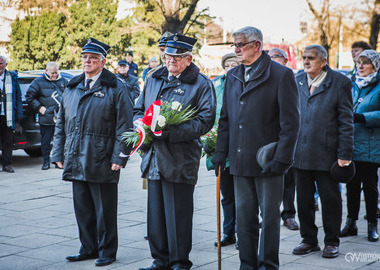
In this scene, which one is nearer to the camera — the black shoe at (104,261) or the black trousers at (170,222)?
the black trousers at (170,222)

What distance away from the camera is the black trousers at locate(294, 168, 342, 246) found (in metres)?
5.93

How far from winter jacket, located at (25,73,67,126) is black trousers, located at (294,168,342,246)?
6.91 meters

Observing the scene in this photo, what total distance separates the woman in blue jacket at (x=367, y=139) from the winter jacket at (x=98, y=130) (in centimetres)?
256

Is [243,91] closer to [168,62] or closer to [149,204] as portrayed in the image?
[168,62]

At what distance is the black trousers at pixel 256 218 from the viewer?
15.8 ft

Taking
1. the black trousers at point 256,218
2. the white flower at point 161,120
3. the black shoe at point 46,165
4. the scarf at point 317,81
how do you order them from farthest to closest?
the black shoe at point 46,165 < the scarf at point 317,81 < the white flower at point 161,120 < the black trousers at point 256,218

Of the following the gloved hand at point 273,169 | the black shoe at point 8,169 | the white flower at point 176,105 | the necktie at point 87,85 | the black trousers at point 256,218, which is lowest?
the black shoe at point 8,169

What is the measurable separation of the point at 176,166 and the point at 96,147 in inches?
34.1

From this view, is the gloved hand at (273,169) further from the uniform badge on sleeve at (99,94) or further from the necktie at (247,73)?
the uniform badge on sleeve at (99,94)

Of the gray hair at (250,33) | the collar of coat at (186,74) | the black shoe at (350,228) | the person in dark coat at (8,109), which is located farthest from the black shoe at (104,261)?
the person in dark coat at (8,109)

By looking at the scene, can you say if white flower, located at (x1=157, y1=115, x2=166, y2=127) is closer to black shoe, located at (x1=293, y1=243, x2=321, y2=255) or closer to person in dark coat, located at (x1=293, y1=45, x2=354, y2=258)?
person in dark coat, located at (x1=293, y1=45, x2=354, y2=258)

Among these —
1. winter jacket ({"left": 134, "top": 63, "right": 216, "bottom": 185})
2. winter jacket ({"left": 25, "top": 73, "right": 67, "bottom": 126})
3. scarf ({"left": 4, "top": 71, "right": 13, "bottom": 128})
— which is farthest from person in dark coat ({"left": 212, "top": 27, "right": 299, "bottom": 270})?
winter jacket ({"left": 25, "top": 73, "right": 67, "bottom": 126})

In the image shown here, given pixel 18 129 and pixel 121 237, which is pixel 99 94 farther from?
pixel 18 129

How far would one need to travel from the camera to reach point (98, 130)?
5.59 meters
